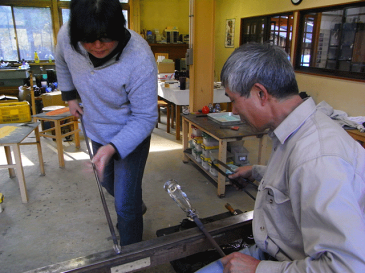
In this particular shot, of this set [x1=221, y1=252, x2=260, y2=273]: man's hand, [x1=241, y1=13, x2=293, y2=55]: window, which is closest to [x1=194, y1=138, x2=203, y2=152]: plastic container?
[x1=221, y1=252, x2=260, y2=273]: man's hand

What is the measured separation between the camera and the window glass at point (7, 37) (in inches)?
286

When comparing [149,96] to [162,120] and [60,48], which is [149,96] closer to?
[60,48]

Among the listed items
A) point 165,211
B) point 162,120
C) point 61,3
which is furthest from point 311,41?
point 61,3

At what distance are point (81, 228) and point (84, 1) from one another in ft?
5.86

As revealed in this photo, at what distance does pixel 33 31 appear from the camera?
7578mm

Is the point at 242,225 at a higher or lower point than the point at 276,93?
lower

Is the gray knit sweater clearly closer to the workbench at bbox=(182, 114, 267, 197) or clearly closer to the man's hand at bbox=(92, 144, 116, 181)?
the man's hand at bbox=(92, 144, 116, 181)

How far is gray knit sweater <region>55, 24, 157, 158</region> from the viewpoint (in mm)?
1327

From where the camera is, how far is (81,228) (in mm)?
2271

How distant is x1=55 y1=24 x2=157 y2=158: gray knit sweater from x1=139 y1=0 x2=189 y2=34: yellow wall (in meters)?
7.40

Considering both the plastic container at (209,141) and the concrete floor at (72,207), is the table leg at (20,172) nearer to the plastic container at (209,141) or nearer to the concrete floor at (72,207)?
the concrete floor at (72,207)

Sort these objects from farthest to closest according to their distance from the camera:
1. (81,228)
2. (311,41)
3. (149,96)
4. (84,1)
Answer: (311,41) → (81,228) → (149,96) → (84,1)

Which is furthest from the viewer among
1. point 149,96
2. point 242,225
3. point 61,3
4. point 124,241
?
point 61,3

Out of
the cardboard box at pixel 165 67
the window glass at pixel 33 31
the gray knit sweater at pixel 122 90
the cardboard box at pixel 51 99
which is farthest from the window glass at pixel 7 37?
the gray knit sweater at pixel 122 90
